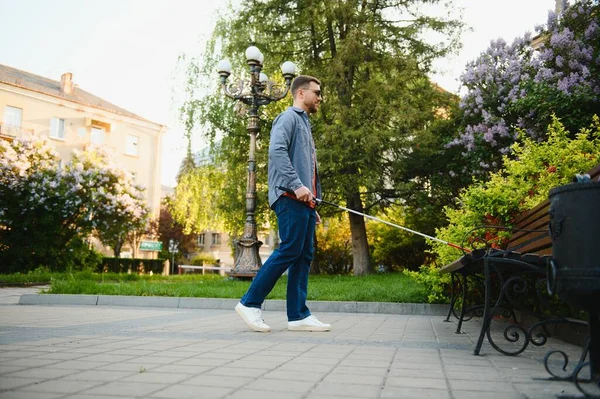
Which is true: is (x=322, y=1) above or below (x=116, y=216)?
above

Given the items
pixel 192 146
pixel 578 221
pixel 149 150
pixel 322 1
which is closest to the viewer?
pixel 578 221

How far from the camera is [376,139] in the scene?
15.1 metres

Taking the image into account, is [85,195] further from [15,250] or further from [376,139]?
[376,139]

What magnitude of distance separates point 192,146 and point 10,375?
17.5 m

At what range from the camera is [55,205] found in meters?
21.2

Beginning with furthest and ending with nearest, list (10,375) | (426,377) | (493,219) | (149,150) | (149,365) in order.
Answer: (149,150)
(493,219)
(149,365)
(426,377)
(10,375)

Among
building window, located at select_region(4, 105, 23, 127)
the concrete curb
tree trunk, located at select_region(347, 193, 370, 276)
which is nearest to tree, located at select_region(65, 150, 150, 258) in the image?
tree trunk, located at select_region(347, 193, 370, 276)

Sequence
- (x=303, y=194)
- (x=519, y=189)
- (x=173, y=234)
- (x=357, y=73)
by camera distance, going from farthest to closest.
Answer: (x=173, y=234) → (x=357, y=73) → (x=519, y=189) → (x=303, y=194)

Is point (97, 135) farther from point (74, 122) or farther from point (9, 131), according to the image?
point (9, 131)

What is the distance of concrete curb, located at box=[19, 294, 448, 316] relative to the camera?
751 centimetres

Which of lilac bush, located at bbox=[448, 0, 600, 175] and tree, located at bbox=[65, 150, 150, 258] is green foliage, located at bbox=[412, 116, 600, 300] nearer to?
lilac bush, located at bbox=[448, 0, 600, 175]

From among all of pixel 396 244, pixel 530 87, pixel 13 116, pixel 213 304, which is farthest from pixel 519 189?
pixel 13 116

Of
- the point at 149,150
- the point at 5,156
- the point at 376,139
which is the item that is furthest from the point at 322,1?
the point at 149,150

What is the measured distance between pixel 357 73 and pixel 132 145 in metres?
26.2
